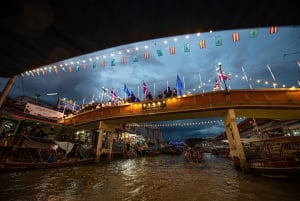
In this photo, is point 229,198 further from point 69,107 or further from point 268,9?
point 69,107

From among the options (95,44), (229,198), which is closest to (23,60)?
(95,44)

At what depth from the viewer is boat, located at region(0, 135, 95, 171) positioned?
→ 43.9 feet

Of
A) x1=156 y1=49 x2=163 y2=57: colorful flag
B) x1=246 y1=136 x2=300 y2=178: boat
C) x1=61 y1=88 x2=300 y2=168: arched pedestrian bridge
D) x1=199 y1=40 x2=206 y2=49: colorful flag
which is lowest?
x1=246 y1=136 x2=300 y2=178: boat

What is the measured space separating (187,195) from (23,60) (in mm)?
8476

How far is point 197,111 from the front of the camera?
58.3ft

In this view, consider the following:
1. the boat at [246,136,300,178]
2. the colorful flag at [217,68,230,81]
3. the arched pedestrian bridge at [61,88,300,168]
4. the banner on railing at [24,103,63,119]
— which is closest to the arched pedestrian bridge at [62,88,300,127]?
the arched pedestrian bridge at [61,88,300,168]

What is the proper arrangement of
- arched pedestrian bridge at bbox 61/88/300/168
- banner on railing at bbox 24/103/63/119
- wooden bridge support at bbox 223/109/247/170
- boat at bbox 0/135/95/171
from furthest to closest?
banner on railing at bbox 24/103/63/119 < arched pedestrian bridge at bbox 61/88/300/168 < wooden bridge support at bbox 223/109/247/170 < boat at bbox 0/135/95/171

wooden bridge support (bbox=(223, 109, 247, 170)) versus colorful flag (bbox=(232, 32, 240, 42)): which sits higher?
colorful flag (bbox=(232, 32, 240, 42))

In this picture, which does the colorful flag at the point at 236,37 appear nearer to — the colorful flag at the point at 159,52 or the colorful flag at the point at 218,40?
the colorful flag at the point at 218,40

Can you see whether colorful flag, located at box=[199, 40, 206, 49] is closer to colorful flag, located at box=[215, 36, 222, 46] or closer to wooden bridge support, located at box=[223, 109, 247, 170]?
colorful flag, located at box=[215, 36, 222, 46]

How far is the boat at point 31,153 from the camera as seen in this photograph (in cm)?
1338

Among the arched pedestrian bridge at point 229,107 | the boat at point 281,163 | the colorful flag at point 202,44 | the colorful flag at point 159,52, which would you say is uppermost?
the colorful flag at point 202,44

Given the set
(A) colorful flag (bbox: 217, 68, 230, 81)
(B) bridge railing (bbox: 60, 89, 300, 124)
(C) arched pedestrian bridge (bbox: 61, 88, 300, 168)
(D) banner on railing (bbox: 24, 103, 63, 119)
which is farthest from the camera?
(D) banner on railing (bbox: 24, 103, 63, 119)

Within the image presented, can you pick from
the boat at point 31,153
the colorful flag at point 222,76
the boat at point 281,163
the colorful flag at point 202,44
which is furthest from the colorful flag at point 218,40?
the boat at point 31,153
